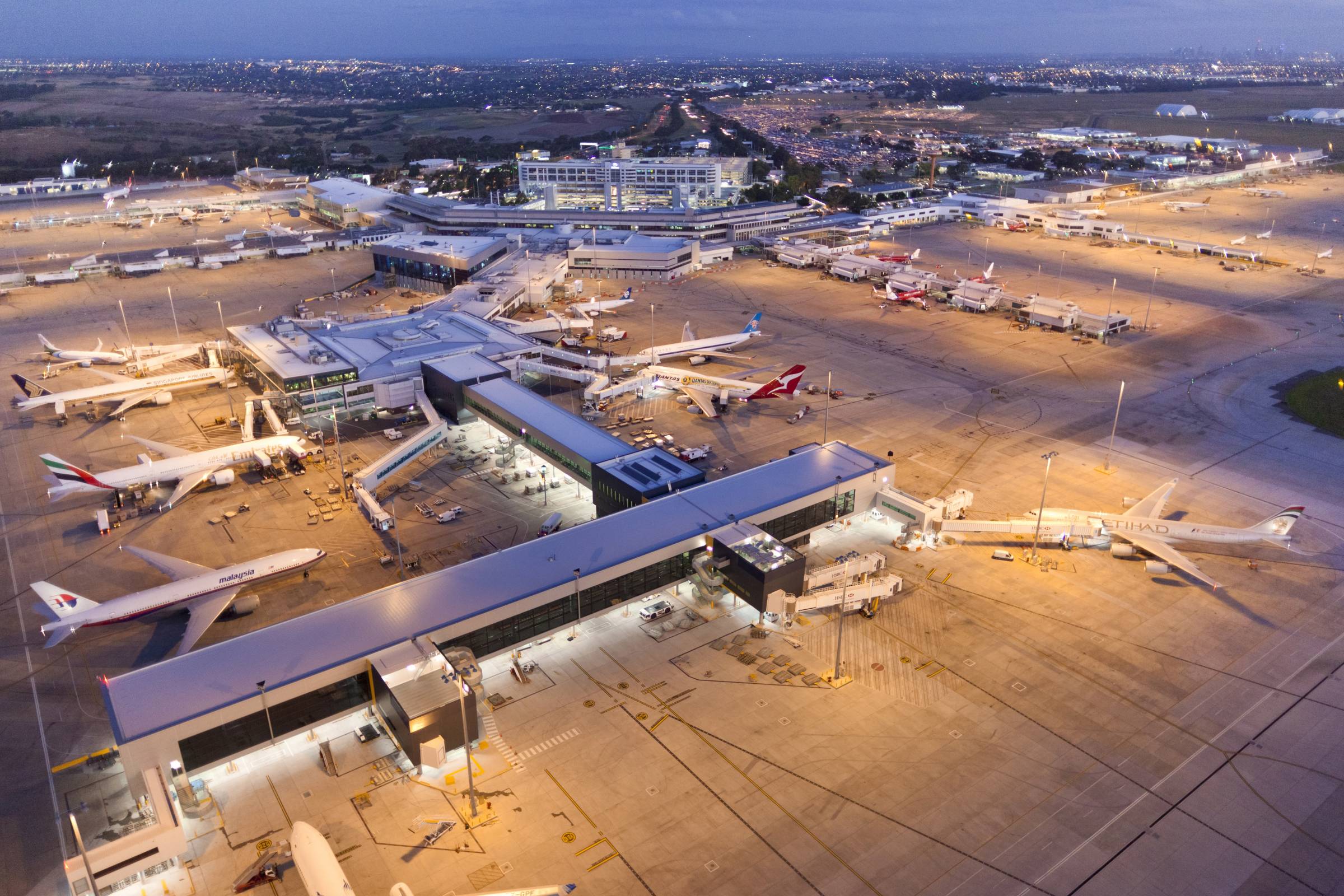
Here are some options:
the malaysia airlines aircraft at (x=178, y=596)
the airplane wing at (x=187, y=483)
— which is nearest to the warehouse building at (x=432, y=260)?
the airplane wing at (x=187, y=483)

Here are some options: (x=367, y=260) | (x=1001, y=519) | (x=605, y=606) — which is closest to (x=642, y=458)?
(x=605, y=606)

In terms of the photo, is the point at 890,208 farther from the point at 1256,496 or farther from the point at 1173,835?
the point at 1173,835

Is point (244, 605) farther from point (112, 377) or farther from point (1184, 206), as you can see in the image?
point (1184, 206)

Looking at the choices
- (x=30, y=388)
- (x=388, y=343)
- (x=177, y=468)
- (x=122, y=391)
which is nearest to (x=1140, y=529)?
(x=177, y=468)

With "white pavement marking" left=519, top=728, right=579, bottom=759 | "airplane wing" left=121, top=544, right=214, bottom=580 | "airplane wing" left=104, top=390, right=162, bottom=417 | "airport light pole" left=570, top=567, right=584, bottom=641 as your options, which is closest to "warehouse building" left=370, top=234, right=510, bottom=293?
"airplane wing" left=104, top=390, right=162, bottom=417

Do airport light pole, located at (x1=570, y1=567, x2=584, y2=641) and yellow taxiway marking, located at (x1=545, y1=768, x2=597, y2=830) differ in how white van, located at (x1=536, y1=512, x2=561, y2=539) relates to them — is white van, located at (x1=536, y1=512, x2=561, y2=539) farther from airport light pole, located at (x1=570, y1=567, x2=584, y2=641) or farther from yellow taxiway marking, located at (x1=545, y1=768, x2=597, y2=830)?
yellow taxiway marking, located at (x1=545, y1=768, x2=597, y2=830)

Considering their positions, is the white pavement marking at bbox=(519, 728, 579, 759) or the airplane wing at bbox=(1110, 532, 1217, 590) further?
the airplane wing at bbox=(1110, 532, 1217, 590)

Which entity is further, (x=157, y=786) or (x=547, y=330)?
(x=547, y=330)

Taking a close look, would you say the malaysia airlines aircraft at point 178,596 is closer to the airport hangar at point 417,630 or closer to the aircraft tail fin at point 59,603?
the aircraft tail fin at point 59,603
